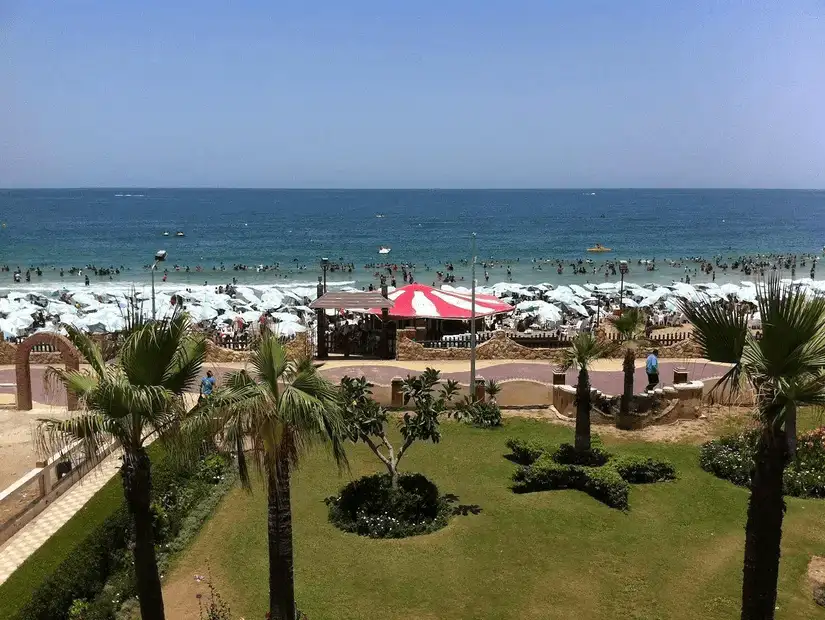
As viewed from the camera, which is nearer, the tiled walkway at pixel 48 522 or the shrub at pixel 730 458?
the tiled walkway at pixel 48 522

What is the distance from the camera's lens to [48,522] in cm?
1235

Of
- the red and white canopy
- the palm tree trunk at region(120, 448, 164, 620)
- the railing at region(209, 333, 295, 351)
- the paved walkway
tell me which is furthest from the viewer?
the railing at region(209, 333, 295, 351)

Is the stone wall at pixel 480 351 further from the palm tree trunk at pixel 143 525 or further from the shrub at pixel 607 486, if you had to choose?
the palm tree trunk at pixel 143 525

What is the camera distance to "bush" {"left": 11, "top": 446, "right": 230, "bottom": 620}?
9.25 metres

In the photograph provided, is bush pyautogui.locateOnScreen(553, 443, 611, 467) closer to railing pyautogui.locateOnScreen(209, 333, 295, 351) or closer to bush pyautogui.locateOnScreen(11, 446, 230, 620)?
bush pyautogui.locateOnScreen(11, 446, 230, 620)

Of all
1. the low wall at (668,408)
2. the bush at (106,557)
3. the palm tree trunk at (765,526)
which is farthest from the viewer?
the low wall at (668,408)

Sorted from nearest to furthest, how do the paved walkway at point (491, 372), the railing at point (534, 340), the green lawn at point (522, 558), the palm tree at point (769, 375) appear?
1. the palm tree at point (769, 375)
2. the green lawn at point (522, 558)
3. the paved walkway at point (491, 372)
4. the railing at point (534, 340)

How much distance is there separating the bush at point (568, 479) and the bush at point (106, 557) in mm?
6242

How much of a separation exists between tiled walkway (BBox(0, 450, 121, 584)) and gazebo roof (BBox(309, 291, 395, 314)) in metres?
10.7

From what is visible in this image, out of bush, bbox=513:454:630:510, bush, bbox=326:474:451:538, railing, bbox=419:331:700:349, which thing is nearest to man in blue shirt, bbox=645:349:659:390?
railing, bbox=419:331:700:349

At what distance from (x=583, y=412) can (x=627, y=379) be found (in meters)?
3.44

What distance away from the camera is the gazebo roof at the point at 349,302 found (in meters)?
24.7

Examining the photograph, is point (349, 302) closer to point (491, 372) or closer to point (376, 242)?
point (491, 372)

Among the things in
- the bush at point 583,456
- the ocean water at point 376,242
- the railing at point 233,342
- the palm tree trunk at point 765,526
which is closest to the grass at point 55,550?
the palm tree trunk at point 765,526
